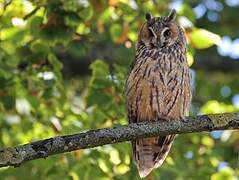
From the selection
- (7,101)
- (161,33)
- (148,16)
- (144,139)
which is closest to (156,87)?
(144,139)

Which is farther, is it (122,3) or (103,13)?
(103,13)

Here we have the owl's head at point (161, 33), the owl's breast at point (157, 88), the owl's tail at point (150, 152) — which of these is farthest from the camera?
the owl's head at point (161, 33)

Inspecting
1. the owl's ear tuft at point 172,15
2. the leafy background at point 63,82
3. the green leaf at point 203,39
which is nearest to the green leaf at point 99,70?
the leafy background at point 63,82

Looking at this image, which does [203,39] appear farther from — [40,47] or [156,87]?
[40,47]

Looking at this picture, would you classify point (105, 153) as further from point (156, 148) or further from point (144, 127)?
point (144, 127)

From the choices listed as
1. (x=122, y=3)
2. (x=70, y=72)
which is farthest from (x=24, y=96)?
(x=70, y=72)

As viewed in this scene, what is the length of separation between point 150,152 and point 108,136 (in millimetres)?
1319

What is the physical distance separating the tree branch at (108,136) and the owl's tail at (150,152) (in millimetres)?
1030

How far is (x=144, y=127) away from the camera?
13.3ft

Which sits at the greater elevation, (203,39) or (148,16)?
(148,16)

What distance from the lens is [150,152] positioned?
518 cm

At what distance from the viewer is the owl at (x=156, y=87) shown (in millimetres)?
4969

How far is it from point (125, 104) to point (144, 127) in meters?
1.41

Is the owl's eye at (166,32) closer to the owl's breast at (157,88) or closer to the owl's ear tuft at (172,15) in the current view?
the owl's ear tuft at (172,15)
